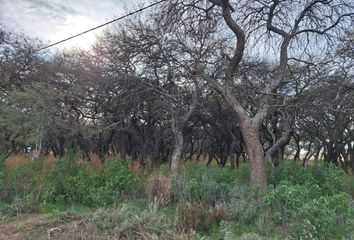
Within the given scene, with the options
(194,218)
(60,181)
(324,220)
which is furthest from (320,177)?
(60,181)

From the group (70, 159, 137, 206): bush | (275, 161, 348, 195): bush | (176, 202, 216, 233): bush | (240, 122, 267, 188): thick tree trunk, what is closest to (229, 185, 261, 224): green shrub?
(176, 202, 216, 233): bush

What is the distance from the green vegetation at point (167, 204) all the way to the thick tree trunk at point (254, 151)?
898 millimetres

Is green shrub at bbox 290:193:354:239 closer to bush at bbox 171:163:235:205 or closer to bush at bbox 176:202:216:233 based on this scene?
bush at bbox 176:202:216:233

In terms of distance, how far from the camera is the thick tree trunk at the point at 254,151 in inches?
439

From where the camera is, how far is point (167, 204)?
8414 millimetres

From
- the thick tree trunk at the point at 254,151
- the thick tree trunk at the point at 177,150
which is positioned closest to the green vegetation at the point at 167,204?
the thick tree trunk at the point at 254,151

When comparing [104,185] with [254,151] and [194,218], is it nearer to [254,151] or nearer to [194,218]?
[194,218]

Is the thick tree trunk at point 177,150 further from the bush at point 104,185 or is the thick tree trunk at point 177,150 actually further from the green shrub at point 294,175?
the bush at point 104,185

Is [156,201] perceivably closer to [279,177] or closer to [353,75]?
[279,177]

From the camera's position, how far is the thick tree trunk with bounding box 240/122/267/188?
1114 cm

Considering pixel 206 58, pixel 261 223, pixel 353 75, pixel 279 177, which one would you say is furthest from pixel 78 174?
pixel 353 75

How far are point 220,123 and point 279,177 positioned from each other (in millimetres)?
10318

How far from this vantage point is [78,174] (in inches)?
392

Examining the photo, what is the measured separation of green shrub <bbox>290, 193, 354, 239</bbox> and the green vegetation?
0.04 feet
